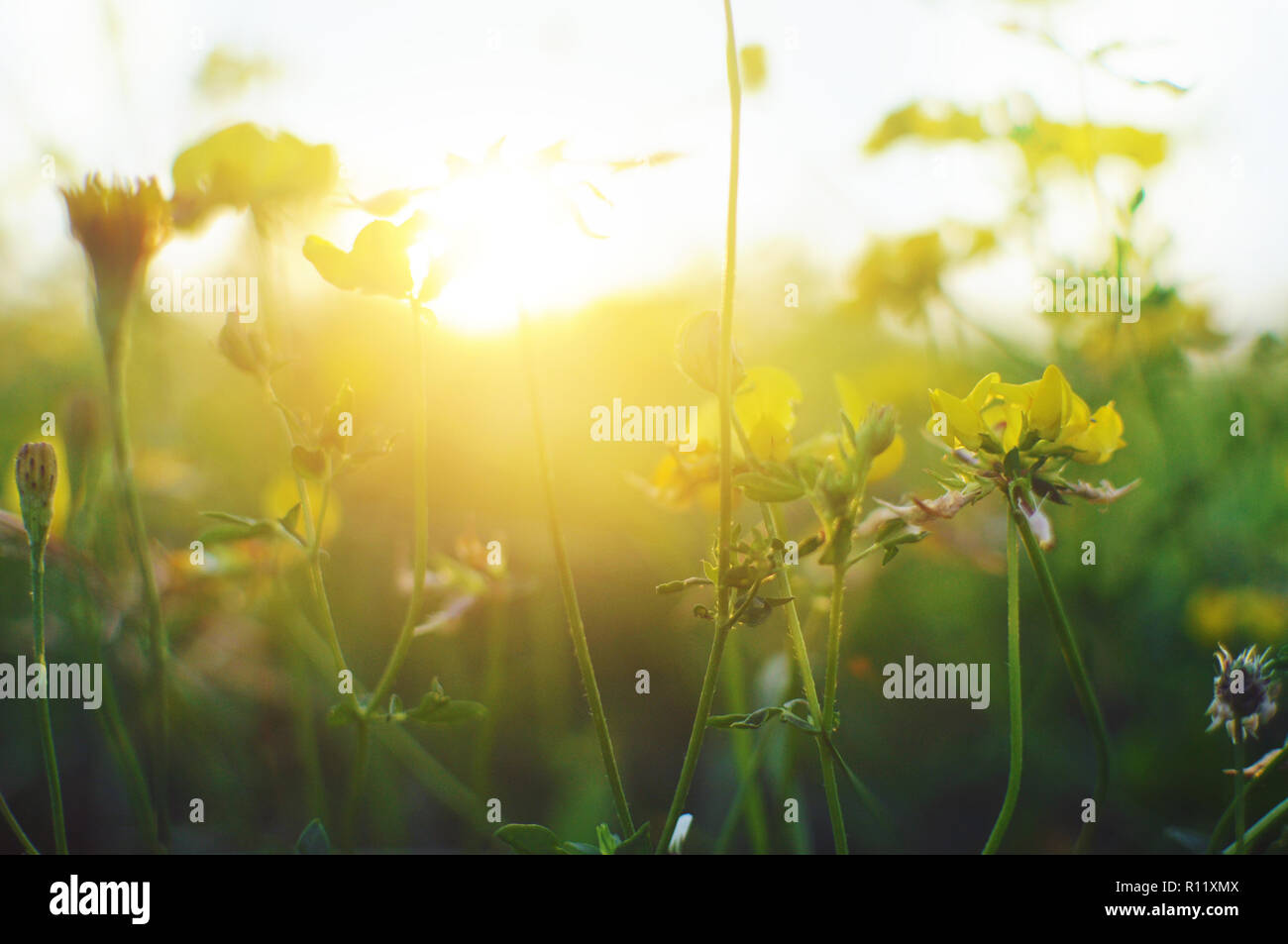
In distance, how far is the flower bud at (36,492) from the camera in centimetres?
79

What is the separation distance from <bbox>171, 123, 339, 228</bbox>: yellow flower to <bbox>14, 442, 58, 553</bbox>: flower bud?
0.94ft

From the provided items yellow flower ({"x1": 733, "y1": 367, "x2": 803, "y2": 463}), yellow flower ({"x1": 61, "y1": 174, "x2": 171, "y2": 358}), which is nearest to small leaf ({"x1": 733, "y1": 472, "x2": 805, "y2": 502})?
yellow flower ({"x1": 733, "y1": 367, "x2": 803, "y2": 463})

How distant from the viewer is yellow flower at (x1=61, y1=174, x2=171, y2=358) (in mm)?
843

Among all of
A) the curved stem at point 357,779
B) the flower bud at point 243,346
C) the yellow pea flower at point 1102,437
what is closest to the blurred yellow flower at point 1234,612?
the yellow pea flower at point 1102,437

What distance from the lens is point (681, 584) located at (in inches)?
27.3

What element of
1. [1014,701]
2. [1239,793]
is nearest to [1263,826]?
[1239,793]

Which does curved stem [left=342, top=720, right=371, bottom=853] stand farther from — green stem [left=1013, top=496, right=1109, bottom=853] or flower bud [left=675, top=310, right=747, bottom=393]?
green stem [left=1013, top=496, right=1109, bottom=853]

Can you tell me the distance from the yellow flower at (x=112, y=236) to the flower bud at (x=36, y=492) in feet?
0.39
